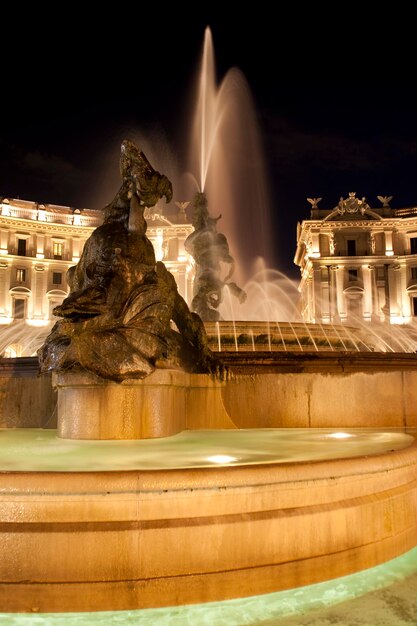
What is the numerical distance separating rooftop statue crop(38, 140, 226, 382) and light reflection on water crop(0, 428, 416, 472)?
73 cm

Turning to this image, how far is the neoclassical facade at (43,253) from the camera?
5469cm

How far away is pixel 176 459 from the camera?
4.44 metres

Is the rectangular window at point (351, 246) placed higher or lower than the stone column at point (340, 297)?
higher

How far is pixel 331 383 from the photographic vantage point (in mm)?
7543

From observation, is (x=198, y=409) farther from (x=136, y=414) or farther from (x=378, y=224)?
(x=378, y=224)

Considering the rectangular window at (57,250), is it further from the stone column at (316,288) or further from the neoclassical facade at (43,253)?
the stone column at (316,288)

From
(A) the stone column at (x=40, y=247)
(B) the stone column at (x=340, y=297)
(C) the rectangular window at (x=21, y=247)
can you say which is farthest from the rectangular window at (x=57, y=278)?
(B) the stone column at (x=340, y=297)

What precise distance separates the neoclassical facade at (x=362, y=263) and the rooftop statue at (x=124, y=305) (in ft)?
160

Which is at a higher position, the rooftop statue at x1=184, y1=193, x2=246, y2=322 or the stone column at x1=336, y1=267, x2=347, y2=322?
the stone column at x1=336, y1=267, x2=347, y2=322

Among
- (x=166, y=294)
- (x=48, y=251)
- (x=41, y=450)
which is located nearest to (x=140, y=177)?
(x=166, y=294)

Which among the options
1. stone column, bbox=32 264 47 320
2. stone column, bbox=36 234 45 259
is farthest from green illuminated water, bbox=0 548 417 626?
stone column, bbox=36 234 45 259

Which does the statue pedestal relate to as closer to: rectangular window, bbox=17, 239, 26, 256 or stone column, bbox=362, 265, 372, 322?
stone column, bbox=362, 265, 372, 322

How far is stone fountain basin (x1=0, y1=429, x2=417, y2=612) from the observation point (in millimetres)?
3311

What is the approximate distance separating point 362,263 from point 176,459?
5353 cm
